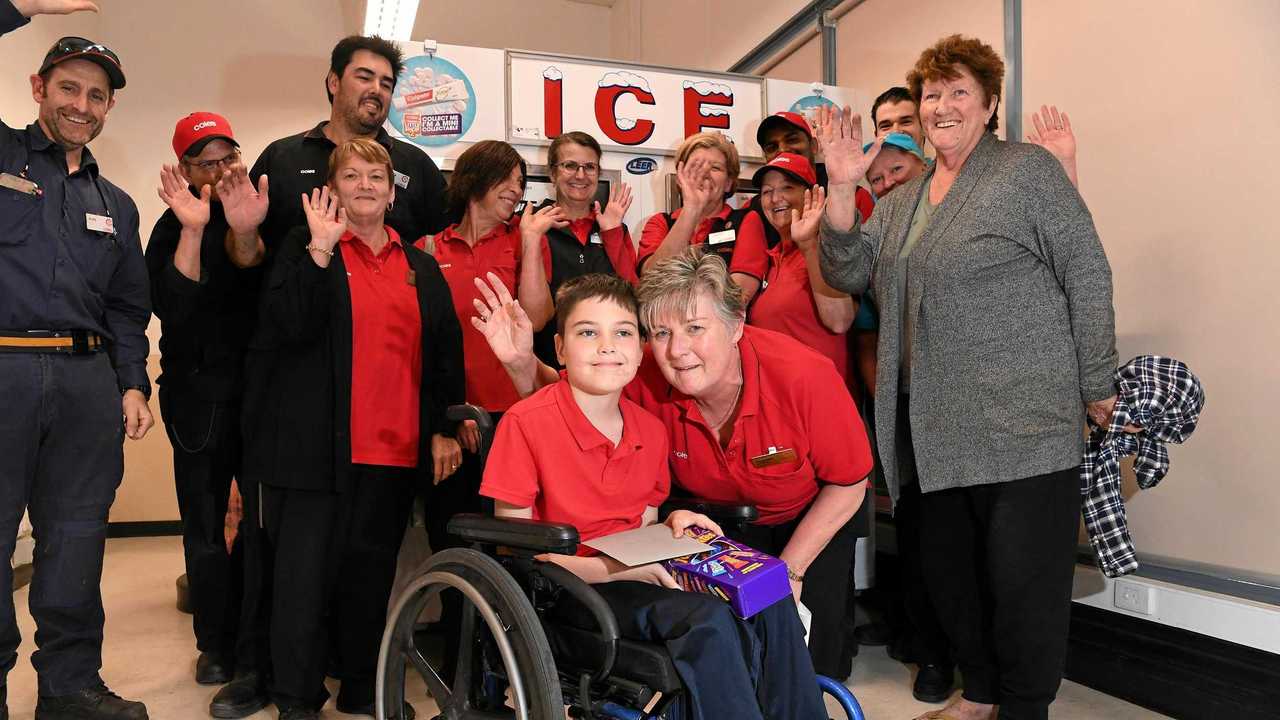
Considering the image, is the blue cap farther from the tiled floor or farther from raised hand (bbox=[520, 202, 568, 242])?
the tiled floor

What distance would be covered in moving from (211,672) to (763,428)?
79.8 inches

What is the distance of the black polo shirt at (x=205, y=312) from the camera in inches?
101

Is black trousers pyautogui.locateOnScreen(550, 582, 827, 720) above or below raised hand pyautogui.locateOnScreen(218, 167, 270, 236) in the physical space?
below

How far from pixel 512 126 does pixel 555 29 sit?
156 inches

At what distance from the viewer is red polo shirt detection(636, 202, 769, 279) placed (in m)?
3.02

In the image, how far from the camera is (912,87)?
245 cm

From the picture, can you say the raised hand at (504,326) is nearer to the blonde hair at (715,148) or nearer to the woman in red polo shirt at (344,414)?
the woman in red polo shirt at (344,414)

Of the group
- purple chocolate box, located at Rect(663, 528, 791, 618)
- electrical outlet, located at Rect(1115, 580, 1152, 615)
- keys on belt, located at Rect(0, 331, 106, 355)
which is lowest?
electrical outlet, located at Rect(1115, 580, 1152, 615)

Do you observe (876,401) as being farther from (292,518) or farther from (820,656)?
(292,518)

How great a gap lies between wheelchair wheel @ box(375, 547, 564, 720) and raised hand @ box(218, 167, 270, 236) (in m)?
1.27

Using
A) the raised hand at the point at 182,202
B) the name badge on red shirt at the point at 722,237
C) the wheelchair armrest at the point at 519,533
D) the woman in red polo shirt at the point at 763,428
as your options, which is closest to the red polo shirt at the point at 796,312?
the name badge on red shirt at the point at 722,237

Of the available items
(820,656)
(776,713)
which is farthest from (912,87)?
(776,713)

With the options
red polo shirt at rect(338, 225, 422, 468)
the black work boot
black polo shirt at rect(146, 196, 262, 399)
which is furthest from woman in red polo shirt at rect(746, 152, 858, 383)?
the black work boot

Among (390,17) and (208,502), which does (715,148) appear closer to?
(208,502)
